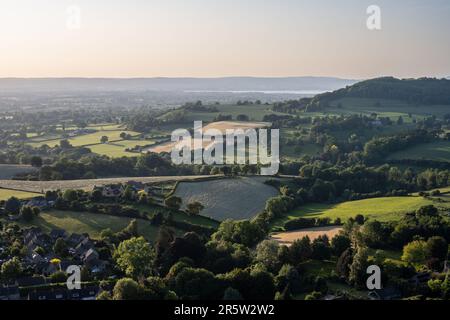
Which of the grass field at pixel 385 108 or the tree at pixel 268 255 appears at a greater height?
the grass field at pixel 385 108

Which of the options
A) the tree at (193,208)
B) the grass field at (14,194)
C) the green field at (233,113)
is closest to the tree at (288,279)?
the tree at (193,208)

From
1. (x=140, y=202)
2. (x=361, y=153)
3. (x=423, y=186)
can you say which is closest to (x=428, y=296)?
(x=140, y=202)

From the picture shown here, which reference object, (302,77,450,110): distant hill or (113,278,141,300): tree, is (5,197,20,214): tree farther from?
(302,77,450,110): distant hill

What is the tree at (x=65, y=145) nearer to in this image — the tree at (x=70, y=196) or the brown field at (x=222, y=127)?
the brown field at (x=222, y=127)

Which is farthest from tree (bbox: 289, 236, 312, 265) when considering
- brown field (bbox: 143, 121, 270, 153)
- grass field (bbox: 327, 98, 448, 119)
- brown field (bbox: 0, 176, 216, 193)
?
grass field (bbox: 327, 98, 448, 119)

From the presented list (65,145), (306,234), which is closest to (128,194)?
(306,234)
